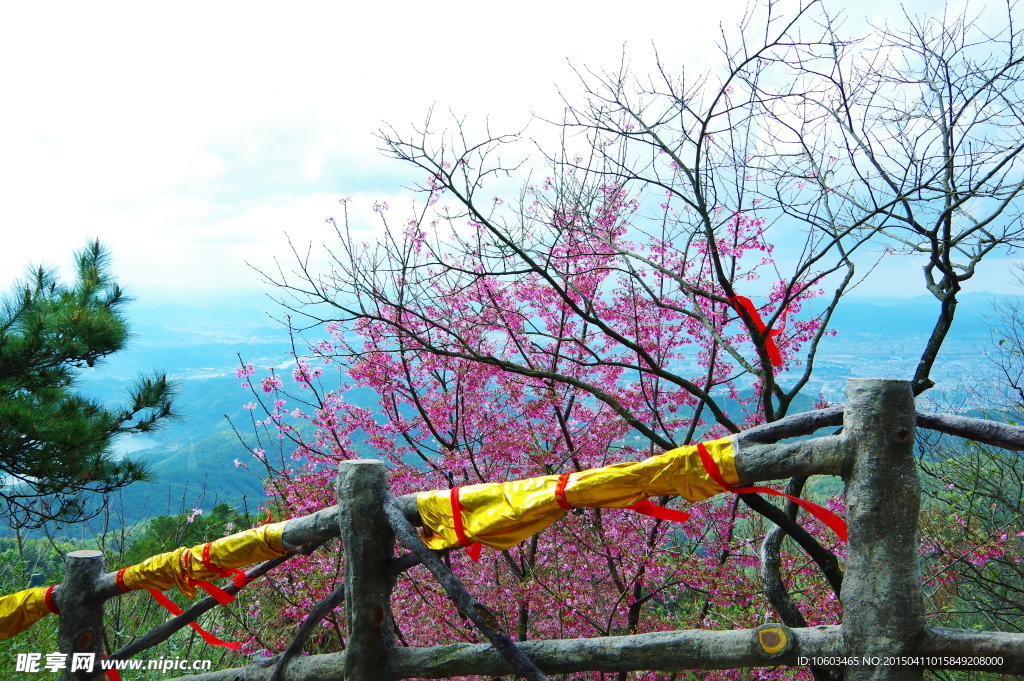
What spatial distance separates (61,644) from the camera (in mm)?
3041

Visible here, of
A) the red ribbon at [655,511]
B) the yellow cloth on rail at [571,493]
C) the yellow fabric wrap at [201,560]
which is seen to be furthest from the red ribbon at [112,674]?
the red ribbon at [655,511]

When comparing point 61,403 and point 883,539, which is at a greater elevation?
point 61,403

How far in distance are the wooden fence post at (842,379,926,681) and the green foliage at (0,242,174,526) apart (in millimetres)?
7361

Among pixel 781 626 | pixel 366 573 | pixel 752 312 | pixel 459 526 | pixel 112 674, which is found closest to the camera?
pixel 781 626

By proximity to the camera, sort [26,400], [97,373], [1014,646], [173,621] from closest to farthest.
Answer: [1014,646] → [173,621] → [26,400] → [97,373]

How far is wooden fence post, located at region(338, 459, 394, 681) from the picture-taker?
214 cm

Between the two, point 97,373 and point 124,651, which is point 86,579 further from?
point 97,373

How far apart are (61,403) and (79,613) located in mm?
4705

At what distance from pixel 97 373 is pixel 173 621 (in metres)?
6.02

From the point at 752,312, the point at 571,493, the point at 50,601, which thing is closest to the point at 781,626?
the point at 571,493

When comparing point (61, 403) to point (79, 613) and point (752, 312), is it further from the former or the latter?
point (752, 312)

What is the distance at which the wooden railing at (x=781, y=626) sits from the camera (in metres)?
1.62

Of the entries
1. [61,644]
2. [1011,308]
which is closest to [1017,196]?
[61,644]

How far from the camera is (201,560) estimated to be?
9.10 ft
